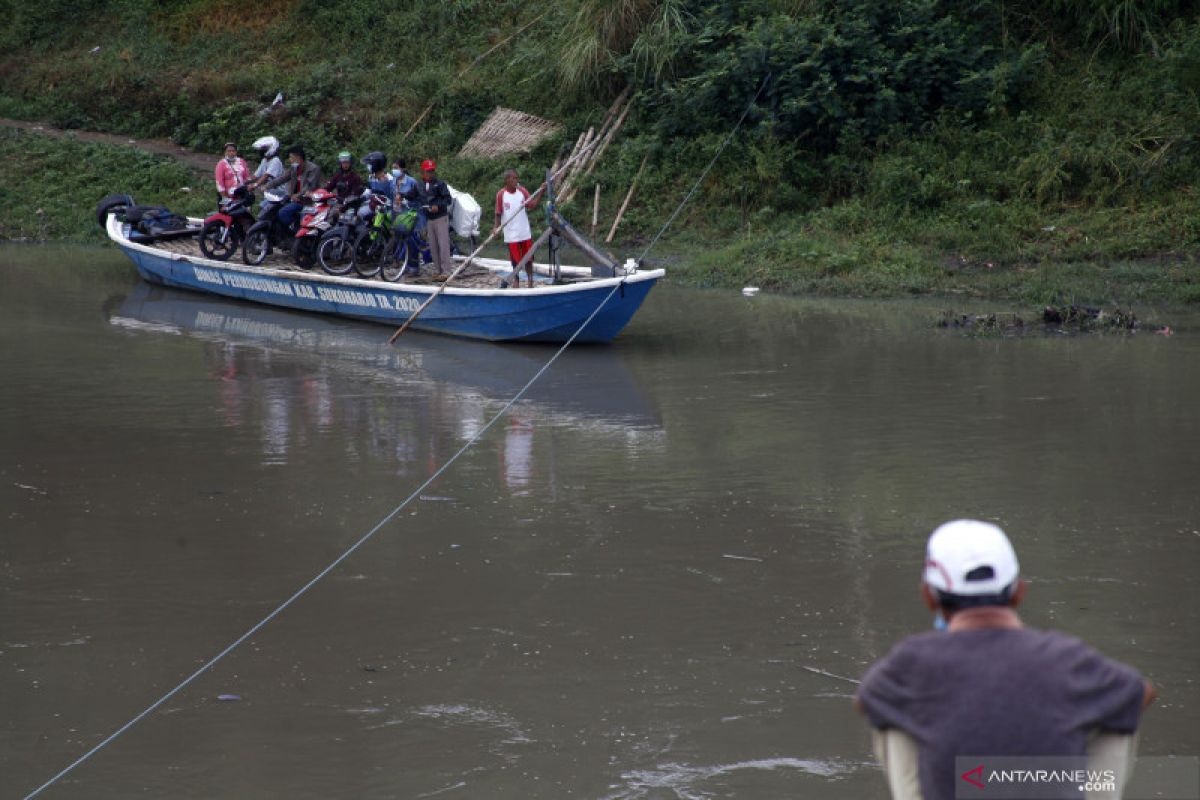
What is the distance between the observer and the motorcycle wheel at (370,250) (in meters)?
15.9

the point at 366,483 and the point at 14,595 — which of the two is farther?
the point at 366,483

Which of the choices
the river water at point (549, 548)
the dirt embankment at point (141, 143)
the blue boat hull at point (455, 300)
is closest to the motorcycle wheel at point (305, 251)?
the blue boat hull at point (455, 300)

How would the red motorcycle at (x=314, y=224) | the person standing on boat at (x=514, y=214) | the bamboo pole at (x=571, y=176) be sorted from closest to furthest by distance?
the person standing on boat at (x=514, y=214) < the red motorcycle at (x=314, y=224) < the bamboo pole at (x=571, y=176)

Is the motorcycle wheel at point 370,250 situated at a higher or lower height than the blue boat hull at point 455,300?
higher

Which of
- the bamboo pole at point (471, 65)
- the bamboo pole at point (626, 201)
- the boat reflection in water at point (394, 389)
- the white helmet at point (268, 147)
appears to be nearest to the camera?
the boat reflection in water at point (394, 389)

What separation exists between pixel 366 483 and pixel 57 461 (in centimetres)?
220

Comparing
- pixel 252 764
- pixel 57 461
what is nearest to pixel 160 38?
pixel 57 461

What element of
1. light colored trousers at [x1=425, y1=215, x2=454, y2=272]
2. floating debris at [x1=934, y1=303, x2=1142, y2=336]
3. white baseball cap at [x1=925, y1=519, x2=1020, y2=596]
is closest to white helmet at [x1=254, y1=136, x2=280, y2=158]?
light colored trousers at [x1=425, y1=215, x2=454, y2=272]

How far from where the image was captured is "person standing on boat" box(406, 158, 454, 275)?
1546cm

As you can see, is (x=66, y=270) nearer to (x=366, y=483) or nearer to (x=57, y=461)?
(x=57, y=461)

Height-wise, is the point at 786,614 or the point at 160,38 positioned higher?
the point at 160,38

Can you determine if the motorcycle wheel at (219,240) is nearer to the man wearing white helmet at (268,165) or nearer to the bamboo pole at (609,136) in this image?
the man wearing white helmet at (268,165)

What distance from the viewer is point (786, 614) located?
678 cm

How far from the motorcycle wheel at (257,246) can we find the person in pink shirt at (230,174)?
759 millimetres
